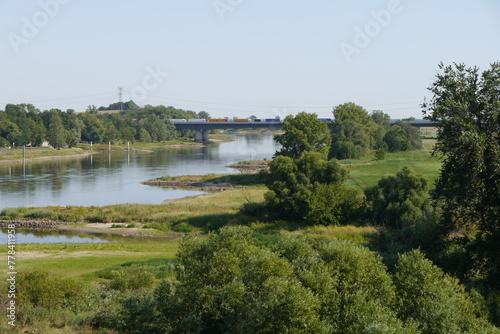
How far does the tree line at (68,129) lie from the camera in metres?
111

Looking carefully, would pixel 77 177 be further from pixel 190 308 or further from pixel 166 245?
pixel 190 308

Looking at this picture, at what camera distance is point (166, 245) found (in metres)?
34.5

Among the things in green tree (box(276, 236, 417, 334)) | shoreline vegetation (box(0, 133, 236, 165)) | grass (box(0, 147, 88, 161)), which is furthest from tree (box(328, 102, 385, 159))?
green tree (box(276, 236, 417, 334))

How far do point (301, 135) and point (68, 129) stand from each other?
78.9m

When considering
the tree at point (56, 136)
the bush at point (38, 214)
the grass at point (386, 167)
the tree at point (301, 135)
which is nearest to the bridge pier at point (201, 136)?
the tree at point (56, 136)

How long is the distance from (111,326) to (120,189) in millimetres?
49148

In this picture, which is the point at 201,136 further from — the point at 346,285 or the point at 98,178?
the point at 346,285

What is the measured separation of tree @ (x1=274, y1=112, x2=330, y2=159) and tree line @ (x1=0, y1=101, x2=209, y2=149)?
211 feet

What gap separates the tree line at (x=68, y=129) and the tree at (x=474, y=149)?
99674 mm

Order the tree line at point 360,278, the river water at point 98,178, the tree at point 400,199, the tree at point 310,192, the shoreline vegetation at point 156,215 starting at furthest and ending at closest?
the river water at point 98,178 < the shoreline vegetation at point 156,215 < the tree at point 310,192 < the tree at point 400,199 < the tree line at point 360,278

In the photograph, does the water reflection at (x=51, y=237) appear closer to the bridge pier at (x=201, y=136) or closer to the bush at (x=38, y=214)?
the bush at (x=38, y=214)

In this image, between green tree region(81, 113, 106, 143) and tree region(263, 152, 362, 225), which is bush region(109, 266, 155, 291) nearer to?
tree region(263, 152, 362, 225)

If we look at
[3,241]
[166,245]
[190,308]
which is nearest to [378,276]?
[190,308]

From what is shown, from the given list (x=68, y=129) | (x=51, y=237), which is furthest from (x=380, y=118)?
(x=51, y=237)
